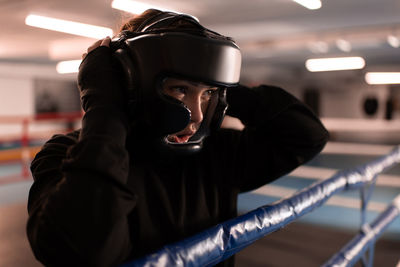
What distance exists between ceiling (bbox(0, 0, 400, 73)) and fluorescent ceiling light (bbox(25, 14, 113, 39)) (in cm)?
9

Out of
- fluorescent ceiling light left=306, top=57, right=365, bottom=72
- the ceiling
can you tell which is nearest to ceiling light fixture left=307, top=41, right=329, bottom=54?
the ceiling

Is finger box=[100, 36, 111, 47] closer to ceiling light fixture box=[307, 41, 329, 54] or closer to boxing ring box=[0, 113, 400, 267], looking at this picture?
boxing ring box=[0, 113, 400, 267]

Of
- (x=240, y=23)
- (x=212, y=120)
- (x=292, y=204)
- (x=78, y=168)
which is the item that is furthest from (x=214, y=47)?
(x=240, y=23)

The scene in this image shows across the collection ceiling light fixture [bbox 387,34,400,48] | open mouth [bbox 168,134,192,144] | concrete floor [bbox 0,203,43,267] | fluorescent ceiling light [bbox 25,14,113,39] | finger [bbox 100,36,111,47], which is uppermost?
ceiling light fixture [bbox 387,34,400,48]

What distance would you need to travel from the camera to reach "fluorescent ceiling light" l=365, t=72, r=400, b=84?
1095cm

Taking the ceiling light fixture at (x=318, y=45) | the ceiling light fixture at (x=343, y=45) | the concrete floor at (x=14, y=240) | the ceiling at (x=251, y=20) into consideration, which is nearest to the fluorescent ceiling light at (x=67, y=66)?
the ceiling at (x=251, y=20)

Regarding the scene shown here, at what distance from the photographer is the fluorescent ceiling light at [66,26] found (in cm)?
471

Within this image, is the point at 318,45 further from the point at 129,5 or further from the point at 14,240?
the point at 14,240

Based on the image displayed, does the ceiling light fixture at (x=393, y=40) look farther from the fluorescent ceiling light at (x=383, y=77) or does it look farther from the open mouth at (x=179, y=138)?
the open mouth at (x=179, y=138)

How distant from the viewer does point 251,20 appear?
5.14 metres

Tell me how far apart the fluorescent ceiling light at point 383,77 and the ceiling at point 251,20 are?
3912 mm

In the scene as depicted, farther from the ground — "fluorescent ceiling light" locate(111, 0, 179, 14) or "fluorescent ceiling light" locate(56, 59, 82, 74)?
"fluorescent ceiling light" locate(111, 0, 179, 14)

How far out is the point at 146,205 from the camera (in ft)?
2.42

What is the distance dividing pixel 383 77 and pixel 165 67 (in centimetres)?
1248
